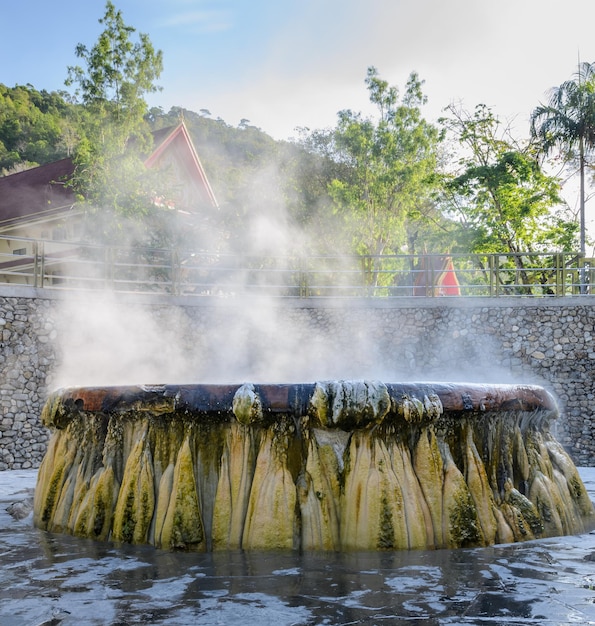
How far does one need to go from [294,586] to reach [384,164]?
23743 millimetres

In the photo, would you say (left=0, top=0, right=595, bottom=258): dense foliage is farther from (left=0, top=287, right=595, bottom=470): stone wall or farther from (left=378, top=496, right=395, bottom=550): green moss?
(left=378, top=496, right=395, bottom=550): green moss

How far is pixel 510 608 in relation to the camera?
9.45 feet

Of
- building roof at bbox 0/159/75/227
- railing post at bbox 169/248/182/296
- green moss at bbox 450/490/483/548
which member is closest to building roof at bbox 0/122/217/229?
building roof at bbox 0/159/75/227

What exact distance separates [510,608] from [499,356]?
1135 centimetres

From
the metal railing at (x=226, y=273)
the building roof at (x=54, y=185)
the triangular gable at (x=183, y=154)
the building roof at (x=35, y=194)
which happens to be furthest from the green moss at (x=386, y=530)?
the triangular gable at (x=183, y=154)

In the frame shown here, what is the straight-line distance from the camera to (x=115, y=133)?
1656 centimetres

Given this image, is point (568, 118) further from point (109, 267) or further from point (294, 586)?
point (294, 586)

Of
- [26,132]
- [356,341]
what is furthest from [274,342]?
[26,132]

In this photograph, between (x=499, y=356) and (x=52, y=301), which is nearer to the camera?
(x=52, y=301)

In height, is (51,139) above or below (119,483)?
above

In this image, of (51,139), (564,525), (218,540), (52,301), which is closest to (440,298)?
(52,301)

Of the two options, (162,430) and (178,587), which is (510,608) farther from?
(162,430)

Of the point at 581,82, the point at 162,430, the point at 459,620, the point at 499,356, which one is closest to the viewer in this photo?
the point at 459,620

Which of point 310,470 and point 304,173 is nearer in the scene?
point 310,470
